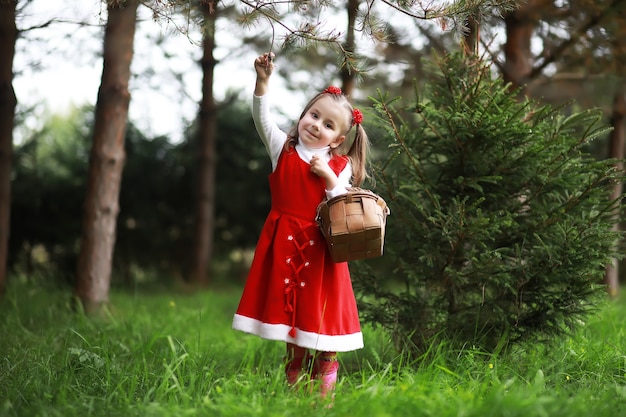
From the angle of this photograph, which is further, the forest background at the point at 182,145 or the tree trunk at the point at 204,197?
the tree trunk at the point at 204,197

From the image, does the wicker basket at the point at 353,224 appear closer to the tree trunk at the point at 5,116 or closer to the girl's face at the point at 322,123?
the girl's face at the point at 322,123

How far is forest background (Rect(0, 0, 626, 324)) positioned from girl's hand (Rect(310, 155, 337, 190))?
1.28 m

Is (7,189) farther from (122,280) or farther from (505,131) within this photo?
(505,131)

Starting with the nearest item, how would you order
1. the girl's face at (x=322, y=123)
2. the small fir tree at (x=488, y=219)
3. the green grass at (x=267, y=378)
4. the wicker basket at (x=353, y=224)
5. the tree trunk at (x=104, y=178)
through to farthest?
the green grass at (x=267, y=378) < the wicker basket at (x=353, y=224) < the girl's face at (x=322, y=123) < the small fir tree at (x=488, y=219) < the tree trunk at (x=104, y=178)

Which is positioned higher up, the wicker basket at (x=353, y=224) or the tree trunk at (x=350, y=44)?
the tree trunk at (x=350, y=44)

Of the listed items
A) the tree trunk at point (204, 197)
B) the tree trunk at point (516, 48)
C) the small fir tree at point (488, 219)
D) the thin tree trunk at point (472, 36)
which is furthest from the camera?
the tree trunk at point (204, 197)

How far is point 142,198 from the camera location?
9.17m

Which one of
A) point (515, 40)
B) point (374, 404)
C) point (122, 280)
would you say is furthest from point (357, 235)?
point (122, 280)

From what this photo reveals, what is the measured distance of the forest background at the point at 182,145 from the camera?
525cm

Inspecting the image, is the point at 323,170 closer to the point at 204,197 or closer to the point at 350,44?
the point at 350,44

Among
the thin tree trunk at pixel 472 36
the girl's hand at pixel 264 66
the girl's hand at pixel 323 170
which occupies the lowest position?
the girl's hand at pixel 323 170

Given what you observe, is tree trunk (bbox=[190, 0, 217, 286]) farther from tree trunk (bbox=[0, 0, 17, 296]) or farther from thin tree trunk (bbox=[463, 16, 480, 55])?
thin tree trunk (bbox=[463, 16, 480, 55])

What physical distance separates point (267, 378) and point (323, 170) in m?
1.01

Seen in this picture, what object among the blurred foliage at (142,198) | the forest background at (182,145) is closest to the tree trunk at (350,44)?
the forest background at (182,145)
